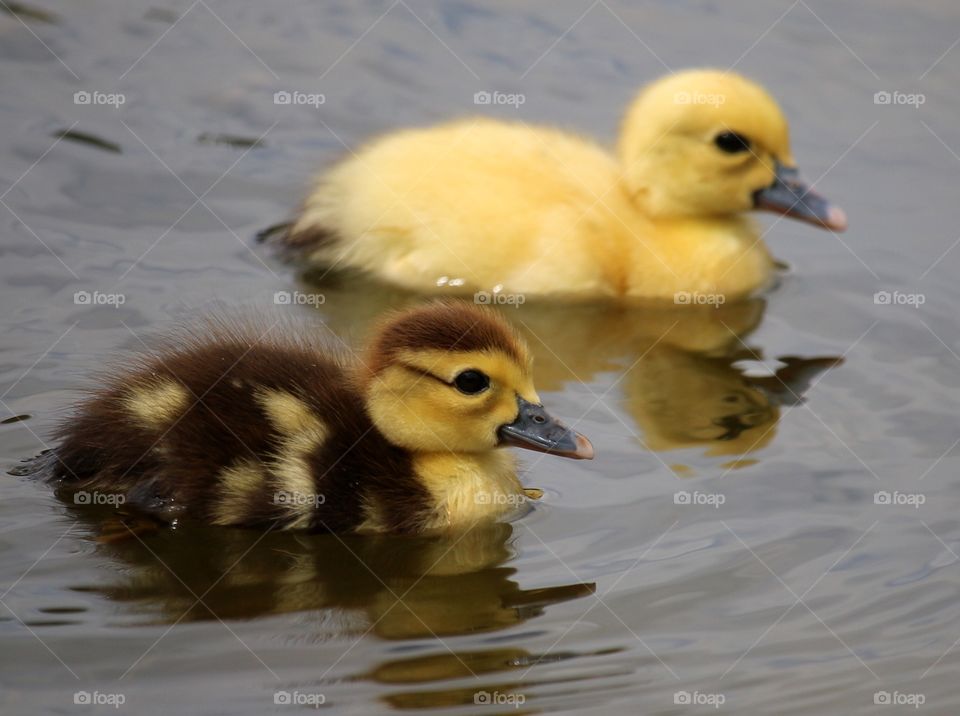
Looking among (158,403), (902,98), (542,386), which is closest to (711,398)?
(542,386)

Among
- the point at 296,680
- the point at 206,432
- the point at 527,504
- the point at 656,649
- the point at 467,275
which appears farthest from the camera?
the point at 467,275

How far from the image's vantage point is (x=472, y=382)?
4273 mm

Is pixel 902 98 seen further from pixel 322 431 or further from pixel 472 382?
pixel 322 431

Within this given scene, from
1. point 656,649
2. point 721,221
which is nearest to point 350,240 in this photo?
point 721,221

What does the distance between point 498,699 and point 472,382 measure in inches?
38.8

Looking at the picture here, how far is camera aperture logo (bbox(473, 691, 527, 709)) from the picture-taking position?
11.8 feet

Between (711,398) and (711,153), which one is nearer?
(711,398)

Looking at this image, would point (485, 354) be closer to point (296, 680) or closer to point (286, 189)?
point (296, 680)

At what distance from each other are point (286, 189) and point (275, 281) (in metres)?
0.82

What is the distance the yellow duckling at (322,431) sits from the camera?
4215mm

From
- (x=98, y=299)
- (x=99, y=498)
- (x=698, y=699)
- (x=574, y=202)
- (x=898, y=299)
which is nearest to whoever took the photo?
(x=698, y=699)

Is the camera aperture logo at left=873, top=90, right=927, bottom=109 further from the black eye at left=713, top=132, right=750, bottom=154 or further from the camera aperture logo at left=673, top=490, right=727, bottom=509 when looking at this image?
the camera aperture logo at left=673, top=490, right=727, bottom=509

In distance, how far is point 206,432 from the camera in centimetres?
420

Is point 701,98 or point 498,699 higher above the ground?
point 701,98
